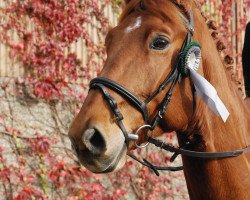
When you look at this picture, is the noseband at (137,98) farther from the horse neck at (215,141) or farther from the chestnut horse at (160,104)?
the horse neck at (215,141)

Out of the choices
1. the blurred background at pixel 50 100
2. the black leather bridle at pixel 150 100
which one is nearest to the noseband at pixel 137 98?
the black leather bridle at pixel 150 100

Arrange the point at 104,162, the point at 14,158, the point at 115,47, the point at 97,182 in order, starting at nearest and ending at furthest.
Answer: the point at 104,162 < the point at 115,47 < the point at 14,158 < the point at 97,182

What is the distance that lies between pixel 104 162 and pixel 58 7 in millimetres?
3910

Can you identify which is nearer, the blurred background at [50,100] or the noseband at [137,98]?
the noseband at [137,98]

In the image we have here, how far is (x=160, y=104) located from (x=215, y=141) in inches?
15.9

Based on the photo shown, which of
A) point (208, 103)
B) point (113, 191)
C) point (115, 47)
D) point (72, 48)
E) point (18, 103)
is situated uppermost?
point (115, 47)

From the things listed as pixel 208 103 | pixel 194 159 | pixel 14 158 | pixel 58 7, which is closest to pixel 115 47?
pixel 208 103

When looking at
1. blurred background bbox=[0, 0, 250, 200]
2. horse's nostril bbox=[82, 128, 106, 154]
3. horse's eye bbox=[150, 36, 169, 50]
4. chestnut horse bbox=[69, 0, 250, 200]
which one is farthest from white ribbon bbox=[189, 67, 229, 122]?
blurred background bbox=[0, 0, 250, 200]

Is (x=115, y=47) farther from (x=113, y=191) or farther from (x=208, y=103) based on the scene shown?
(x=113, y=191)

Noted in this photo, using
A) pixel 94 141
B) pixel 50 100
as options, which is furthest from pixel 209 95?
pixel 50 100

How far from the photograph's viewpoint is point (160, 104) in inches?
106

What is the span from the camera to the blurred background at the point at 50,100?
5602 millimetres

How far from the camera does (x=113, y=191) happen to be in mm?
6031

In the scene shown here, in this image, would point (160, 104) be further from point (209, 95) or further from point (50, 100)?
point (50, 100)
